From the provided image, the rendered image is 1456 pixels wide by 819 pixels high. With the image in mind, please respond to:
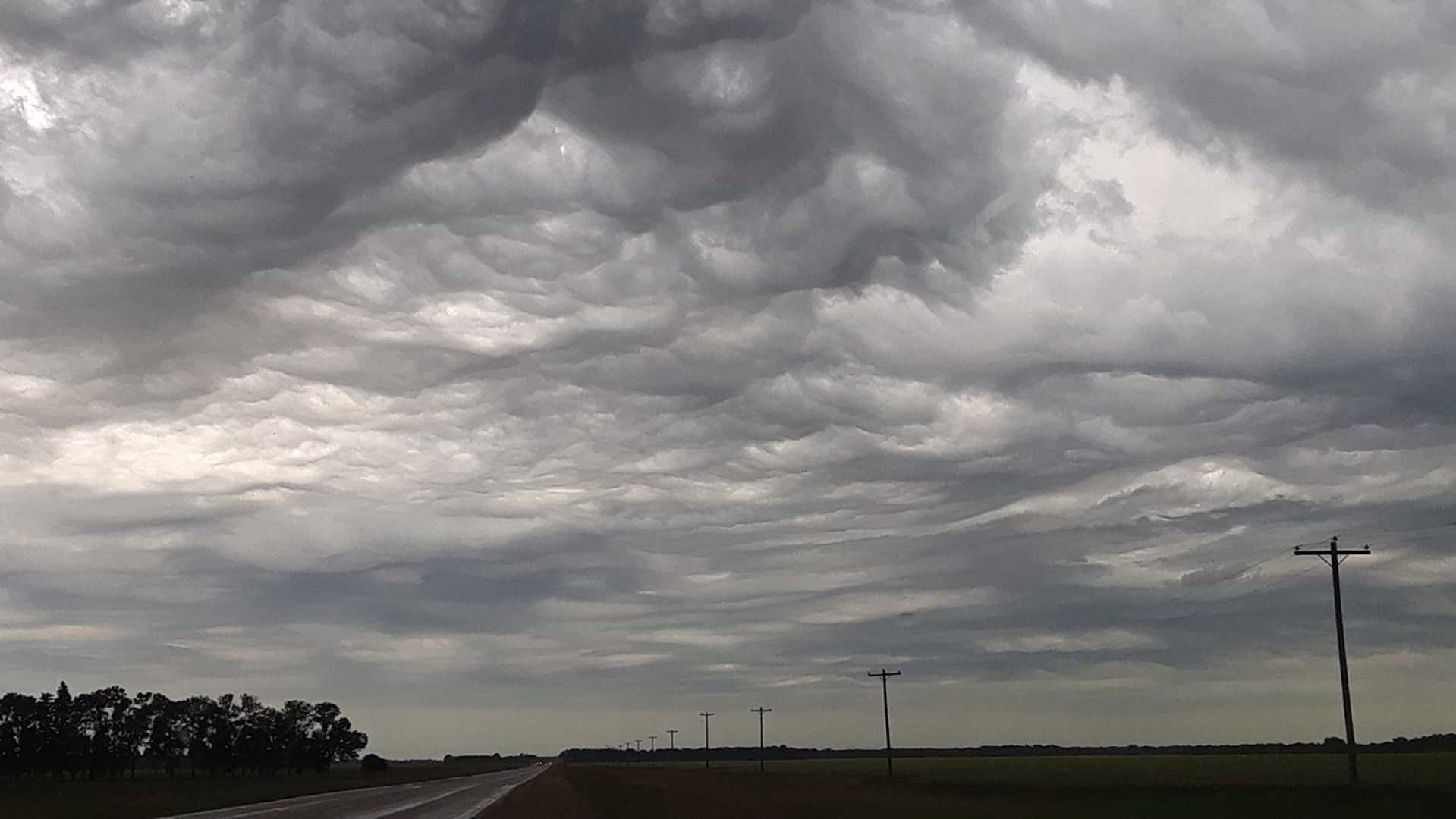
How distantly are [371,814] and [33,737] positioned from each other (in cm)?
16295

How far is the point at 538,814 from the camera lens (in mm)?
65438

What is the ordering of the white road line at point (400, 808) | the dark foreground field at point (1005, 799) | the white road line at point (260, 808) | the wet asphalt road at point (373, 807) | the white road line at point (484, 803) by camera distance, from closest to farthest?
the white road line at point (484, 803) → the white road line at point (400, 808) → the wet asphalt road at point (373, 807) → the white road line at point (260, 808) → the dark foreground field at point (1005, 799)

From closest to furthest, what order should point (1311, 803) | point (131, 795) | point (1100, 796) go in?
point (1311, 803), point (1100, 796), point (131, 795)

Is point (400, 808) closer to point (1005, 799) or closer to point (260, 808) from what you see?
point (260, 808)

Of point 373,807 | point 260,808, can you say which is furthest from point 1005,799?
point 260,808

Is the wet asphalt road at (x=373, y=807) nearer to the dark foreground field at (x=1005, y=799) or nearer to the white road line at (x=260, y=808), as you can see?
the white road line at (x=260, y=808)

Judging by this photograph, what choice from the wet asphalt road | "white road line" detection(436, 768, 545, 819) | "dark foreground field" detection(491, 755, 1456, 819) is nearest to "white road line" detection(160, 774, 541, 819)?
the wet asphalt road

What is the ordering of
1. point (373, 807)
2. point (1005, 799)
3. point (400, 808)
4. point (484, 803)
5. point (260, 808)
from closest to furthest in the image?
1. point (400, 808)
2. point (373, 807)
3. point (260, 808)
4. point (484, 803)
5. point (1005, 799)

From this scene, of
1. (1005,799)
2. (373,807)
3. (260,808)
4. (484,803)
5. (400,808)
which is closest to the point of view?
(400,808)

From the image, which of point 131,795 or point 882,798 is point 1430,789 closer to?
point 882,798

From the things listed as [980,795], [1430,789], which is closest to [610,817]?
[980,795]

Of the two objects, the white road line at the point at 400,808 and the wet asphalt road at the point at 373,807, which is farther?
the wet asphalt road at the point at 373,807

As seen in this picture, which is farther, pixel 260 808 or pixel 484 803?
pixel 484 803

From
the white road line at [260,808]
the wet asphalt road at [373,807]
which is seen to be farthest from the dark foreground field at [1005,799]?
the white road line at [260,808]
